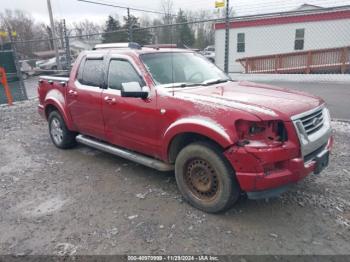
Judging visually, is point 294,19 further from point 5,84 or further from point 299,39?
point 5,84

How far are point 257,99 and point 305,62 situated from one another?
1579 centimetres

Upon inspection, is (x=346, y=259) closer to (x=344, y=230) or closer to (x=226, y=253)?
(x=344, y=230)

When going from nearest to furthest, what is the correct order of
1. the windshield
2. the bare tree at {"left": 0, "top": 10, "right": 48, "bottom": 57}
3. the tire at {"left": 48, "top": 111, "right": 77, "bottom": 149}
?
the windshield → the tire at {"left": 48, "top": 111, "right": 77, "bottom": 149} → the bare tree at {"left": 0, "top": 10, "right": 48, "bottom": 57}

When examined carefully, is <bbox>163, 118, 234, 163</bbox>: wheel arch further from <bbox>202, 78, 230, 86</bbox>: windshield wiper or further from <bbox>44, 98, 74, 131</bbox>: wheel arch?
<bbox>44, 98, 74, 131</bbox>: wheel arch

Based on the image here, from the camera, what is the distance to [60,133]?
5707mm

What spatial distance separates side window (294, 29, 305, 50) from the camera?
19438mm

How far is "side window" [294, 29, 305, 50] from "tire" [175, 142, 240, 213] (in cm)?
1906

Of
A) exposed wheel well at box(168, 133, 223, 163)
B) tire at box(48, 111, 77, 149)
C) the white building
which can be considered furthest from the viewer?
the white building

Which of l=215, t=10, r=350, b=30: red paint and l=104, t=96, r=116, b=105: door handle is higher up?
l=215, t=10, r=350, b=30: red paint

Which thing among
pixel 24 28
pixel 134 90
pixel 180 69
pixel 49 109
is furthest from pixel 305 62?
pixel 24 28

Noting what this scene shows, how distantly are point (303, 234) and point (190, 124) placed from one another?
1.62 metres

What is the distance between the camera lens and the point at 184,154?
3.43 metres

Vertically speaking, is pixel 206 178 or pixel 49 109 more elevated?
pixel 49 109

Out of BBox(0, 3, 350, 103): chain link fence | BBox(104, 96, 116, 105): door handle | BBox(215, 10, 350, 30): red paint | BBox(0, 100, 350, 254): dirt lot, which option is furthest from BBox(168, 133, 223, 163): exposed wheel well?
BBox(215, 10, 350, 30): red paint
